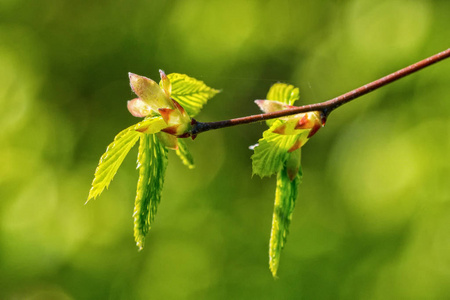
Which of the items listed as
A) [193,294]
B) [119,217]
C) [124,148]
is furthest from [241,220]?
[124,148]

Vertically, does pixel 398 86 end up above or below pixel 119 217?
above

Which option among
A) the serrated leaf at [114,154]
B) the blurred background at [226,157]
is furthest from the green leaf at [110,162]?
the blurred background at [226,157]

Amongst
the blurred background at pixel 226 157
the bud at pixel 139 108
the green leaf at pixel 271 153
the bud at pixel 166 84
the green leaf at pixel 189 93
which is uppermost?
the bud at pixel 166 84

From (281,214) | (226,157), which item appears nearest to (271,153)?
(281,214)

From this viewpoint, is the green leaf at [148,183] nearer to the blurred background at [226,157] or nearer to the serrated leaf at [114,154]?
the serrated leaf at [114,154]

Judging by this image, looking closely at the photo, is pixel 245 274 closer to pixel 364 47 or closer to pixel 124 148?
pixel 364 47

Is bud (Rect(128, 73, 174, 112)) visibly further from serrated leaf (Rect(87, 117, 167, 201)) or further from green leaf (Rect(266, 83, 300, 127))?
green leaf (Rect(266, 83, 300, 127))
